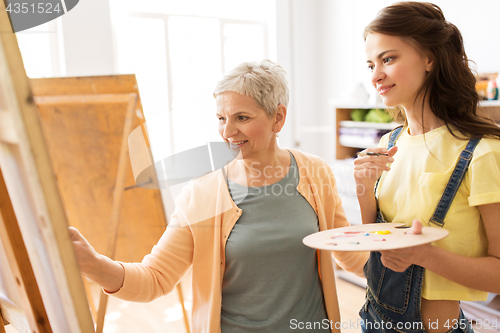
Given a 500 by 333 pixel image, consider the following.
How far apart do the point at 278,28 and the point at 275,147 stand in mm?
3164

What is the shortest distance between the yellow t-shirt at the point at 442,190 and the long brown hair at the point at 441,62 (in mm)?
45

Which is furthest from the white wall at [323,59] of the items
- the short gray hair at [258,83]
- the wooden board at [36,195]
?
the wooden board at [36,195]

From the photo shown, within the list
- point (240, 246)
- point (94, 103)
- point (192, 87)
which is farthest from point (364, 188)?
point (192, 87)

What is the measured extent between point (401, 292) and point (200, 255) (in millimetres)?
523

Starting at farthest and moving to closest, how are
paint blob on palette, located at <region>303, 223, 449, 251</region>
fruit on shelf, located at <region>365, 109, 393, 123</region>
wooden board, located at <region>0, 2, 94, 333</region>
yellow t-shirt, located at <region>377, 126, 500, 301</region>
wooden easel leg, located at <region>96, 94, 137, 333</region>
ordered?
fruit on shelf, located at <region>365, 109, 393, 123</region> < wooden easel leg, located at <region>96, 94, 137, 333</region> < yellow t-shirt, located at <region>377, 126, 500, 301</region> < paint blob on palette, located at <region>303, 223, 449, 251</region> < wooden board, located at <region>0, 2, 94, 333</region>

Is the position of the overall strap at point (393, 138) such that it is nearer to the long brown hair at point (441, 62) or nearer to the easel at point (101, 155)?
the long brown hair at point (441, 62)

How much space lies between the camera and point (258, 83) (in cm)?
105

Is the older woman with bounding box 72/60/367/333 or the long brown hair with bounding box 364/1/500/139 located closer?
the long brown hair with bounding box 364/1/500/139

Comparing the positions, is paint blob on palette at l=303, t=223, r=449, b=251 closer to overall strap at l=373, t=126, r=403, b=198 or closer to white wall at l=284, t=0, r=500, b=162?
overall strap at l=373, t=126, r=403, b=198

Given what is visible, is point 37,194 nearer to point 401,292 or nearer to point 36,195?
point 36,195

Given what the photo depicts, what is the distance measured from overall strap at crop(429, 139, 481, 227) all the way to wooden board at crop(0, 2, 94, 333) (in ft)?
2.44

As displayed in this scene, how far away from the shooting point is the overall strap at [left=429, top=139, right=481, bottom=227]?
0.86 m

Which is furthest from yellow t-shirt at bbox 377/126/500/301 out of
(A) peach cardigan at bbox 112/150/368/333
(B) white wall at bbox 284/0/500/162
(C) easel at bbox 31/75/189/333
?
(B) white wall at bbox 284/0/500/162

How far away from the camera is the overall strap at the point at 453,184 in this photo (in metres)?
0.86
